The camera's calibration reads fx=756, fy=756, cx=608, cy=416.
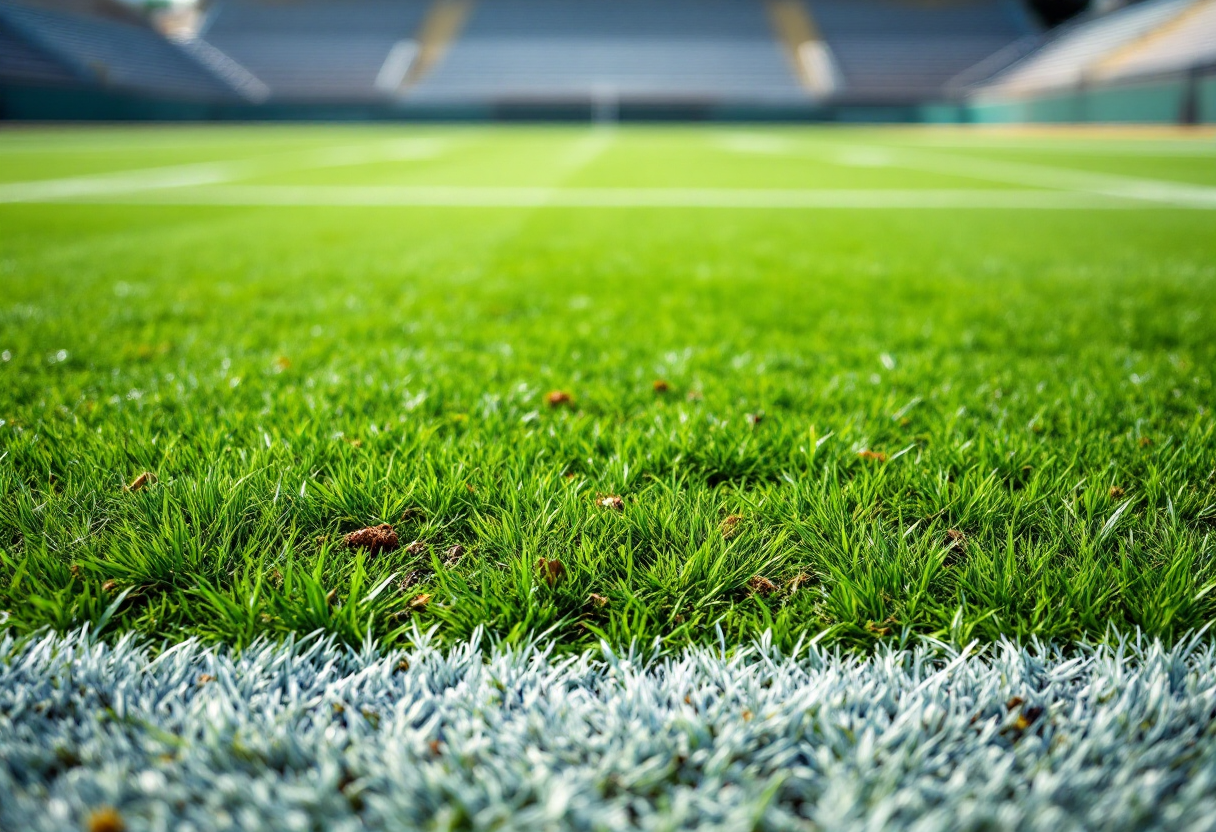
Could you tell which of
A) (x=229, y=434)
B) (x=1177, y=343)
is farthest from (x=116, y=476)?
(x=1177, y=343)

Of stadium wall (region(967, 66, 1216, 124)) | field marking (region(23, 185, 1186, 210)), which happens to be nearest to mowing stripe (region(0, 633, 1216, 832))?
field marking (region(23, 185, 1186, 210))

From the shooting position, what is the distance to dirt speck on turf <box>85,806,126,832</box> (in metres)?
0.80

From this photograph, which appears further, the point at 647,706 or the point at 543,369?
the point at 543,369

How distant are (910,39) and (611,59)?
18.4m

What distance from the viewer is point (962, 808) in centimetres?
84

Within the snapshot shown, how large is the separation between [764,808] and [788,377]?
171 centimetres

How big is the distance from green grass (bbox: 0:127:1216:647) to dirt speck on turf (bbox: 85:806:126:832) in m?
0.38

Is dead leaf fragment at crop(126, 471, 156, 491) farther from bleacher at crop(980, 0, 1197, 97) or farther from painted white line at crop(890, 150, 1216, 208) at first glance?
bleacher at crop(980, 0, 1197, 97)

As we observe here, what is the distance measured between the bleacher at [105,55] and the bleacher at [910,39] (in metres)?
33.2

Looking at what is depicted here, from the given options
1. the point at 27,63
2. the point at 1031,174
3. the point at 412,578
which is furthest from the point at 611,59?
the point at 412,578

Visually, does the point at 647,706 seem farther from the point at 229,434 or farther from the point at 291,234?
the point at 291,234

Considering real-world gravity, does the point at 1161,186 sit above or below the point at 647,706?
above

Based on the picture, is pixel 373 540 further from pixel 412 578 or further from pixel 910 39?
pixel 910 39

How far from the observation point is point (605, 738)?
3.16 ft
